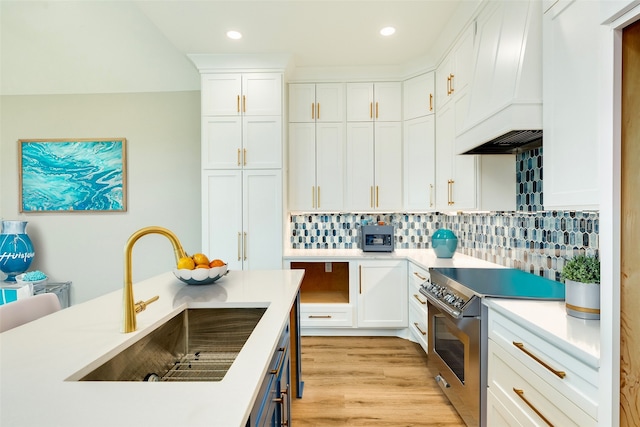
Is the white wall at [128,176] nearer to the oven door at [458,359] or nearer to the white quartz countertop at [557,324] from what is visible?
the oven door at [458,359]

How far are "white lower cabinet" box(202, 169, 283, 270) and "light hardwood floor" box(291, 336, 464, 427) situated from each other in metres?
0.99

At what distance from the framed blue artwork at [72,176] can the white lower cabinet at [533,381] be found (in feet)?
12.5

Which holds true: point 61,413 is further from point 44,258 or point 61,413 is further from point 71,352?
point 44,258

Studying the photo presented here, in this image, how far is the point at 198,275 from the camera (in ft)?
5.64

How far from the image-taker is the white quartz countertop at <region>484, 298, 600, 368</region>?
105cm

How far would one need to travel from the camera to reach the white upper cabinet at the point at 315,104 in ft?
11.5

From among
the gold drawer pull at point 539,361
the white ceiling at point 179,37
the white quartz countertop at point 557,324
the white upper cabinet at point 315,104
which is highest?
the white ceiling at point 179,37

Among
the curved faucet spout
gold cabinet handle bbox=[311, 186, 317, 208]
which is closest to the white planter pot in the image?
→ the curved faucet spout

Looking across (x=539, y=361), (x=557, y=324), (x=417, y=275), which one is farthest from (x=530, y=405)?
(x=417, y=275)

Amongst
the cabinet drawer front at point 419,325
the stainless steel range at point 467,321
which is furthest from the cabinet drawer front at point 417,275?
the stainless steel range at point 467,321

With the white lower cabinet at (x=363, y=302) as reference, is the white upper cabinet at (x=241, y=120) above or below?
above

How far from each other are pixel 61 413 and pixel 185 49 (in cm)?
325

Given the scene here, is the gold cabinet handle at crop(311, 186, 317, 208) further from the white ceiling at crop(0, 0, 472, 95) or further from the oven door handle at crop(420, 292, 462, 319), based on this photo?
the oven door handle at crop(420, 292, 462, 319)

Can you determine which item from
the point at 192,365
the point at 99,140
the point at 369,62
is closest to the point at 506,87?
the point at 369,62
